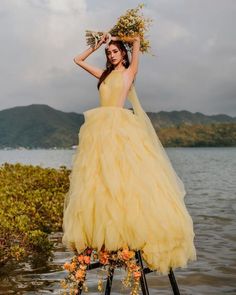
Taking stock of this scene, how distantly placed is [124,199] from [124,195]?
40 mm

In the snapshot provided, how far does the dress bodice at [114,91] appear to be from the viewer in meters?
5.23

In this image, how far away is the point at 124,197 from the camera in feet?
15.5

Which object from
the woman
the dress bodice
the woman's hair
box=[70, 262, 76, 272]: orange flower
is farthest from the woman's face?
box=[70, 262, 76, 272]: orange flower

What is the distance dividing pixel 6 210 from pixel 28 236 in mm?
1363

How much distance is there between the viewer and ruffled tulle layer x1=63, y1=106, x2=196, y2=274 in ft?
15.4

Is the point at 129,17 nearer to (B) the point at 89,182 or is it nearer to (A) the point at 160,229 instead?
(B) the point at 89,182

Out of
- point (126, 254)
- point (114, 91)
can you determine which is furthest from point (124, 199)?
point (114, 91)

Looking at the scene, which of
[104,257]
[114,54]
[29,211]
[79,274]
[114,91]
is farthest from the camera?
[29,211]

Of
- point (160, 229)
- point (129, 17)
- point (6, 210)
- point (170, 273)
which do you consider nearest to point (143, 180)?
point (160, 229)

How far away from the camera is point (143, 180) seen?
4805 mm

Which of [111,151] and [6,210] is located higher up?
[111,151]

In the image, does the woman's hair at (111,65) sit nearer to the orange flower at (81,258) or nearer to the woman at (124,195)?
the woman at (124,195)

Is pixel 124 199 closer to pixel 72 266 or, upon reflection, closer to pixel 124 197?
pixel 124 197

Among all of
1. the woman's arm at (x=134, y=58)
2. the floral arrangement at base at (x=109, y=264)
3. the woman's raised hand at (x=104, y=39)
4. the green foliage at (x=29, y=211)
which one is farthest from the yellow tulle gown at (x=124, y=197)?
the green foliage at (x=29, y=211)
